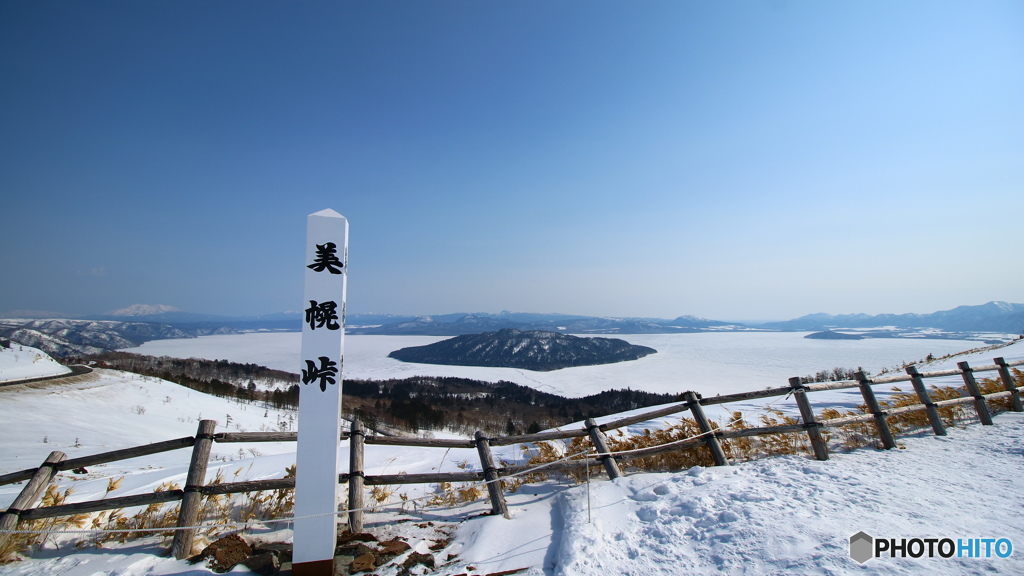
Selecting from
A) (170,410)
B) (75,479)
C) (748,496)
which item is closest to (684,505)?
(748,496)

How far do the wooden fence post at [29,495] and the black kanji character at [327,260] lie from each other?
126 inches

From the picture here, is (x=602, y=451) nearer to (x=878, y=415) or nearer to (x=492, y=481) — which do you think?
(x=492, y=481)

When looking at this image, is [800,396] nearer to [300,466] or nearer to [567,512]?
[567,512]

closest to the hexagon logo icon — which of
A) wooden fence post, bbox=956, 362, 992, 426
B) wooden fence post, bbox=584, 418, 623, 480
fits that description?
wooden fence post, bbox=584, 418, 623, 480

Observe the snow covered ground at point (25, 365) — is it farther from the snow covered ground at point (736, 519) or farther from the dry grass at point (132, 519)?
the dry grass at point (132, 519)

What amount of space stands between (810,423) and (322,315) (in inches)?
237

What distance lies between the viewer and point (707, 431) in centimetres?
534

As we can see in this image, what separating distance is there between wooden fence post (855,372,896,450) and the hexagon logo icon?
3.37 meters

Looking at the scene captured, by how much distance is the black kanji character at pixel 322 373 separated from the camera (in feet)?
12.0

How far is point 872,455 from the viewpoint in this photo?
5.10 metres

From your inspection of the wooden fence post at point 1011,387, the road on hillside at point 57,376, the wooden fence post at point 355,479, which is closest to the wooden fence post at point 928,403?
the wooden fence post at point 1011,387

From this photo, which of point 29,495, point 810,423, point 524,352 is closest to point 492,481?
point 810,423

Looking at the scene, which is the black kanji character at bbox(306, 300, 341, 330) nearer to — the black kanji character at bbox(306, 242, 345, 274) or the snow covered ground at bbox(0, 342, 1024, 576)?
the black kanji character at bbox(306, 242, 345, 274)

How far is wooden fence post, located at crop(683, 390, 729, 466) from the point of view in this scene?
5.10 metres
